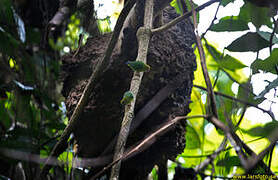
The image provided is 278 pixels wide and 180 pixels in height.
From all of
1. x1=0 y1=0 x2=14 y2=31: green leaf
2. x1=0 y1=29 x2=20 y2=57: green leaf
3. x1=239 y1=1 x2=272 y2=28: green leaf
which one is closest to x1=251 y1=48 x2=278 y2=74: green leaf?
x1=239 y1=1 x2=272 y2=28: green leaf

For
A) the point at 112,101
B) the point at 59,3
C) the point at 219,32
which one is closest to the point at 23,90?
the point at 112,101

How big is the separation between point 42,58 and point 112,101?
1.48ft

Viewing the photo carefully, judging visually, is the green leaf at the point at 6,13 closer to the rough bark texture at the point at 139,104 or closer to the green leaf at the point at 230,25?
the rough bark texture at the point at 139,104

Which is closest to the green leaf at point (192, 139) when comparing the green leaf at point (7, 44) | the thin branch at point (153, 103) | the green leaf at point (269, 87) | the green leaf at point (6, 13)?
the thin branch at point (153, 103)

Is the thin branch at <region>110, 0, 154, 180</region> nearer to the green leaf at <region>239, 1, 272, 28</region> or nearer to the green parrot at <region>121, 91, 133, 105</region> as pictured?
the green parrot at <region>121, 91, 133, 105</region>

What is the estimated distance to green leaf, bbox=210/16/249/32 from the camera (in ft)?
3.72

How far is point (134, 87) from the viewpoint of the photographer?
960 mm

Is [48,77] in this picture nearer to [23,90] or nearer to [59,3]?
[23,90]

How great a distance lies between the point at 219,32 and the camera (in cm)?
122

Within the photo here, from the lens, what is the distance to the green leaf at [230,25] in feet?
3.72

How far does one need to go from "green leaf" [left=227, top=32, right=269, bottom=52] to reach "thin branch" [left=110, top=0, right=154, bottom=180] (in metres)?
0.34

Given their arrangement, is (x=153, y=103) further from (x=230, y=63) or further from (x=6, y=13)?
(x=6, y=13)

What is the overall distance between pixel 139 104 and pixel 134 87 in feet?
0.83

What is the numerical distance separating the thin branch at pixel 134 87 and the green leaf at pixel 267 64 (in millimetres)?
424
